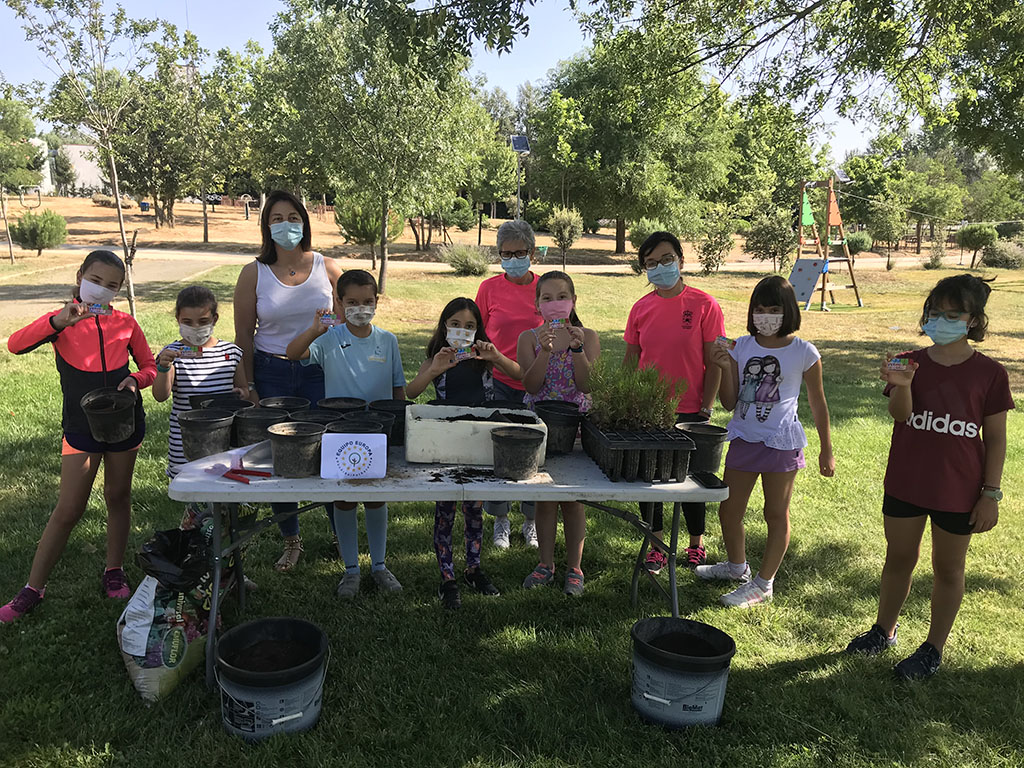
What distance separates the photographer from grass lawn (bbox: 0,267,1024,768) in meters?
2.65

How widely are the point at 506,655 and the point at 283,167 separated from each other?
30.6 metres

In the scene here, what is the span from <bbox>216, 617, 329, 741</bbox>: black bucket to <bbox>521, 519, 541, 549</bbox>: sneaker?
191 centimetres

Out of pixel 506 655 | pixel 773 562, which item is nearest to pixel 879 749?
pixel 773 562

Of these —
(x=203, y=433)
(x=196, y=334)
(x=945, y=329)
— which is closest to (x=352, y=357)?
(x=196, y=334)

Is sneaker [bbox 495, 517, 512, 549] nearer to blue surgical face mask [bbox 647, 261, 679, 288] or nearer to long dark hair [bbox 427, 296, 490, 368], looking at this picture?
long dark hair [bbox 427, 296, 490, 368]

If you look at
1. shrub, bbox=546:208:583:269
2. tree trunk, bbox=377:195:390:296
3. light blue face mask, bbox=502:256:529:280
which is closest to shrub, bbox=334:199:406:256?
tree trunk, bbox=377:195:390:296

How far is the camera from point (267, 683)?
256cm

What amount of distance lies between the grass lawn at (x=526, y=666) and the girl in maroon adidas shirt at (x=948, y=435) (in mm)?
451

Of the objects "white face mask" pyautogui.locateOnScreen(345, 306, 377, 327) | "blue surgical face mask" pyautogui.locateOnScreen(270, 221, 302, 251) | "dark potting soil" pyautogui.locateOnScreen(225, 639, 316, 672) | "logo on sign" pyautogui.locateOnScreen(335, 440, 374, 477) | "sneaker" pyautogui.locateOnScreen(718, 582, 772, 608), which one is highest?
"blue surgical face mask" pyautogui.locateOnScreen(270, 221, 302, 251)

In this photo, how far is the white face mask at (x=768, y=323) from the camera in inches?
135

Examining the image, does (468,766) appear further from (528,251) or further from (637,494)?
(528,251)

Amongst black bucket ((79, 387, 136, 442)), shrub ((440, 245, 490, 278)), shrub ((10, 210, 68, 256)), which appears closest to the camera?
black bucket ((79, 387, 136, 442))

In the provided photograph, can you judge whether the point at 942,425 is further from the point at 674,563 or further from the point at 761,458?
the point at 674,563

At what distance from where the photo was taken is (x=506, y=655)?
10.8 ft
